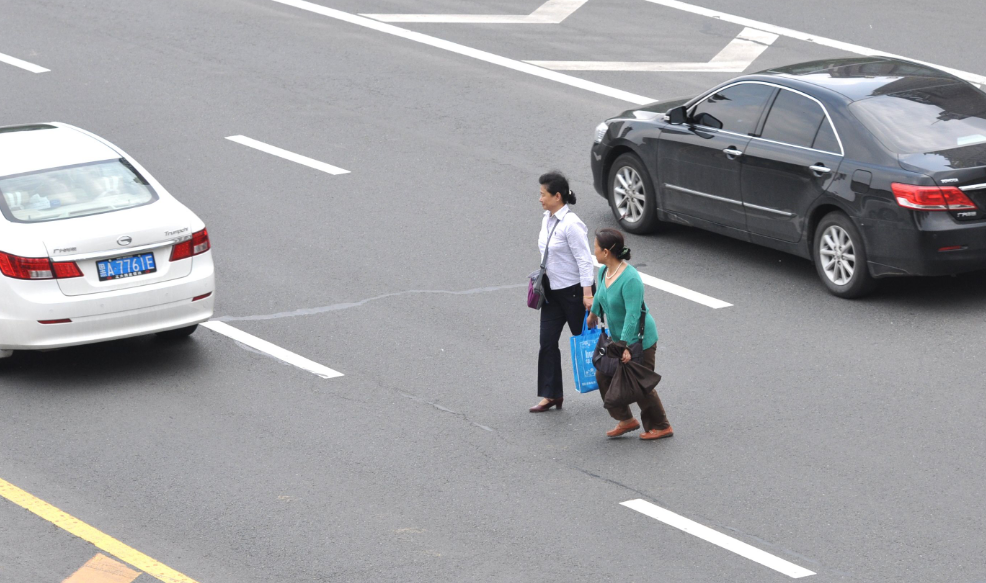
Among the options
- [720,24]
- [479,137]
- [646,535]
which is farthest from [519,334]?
[720,24]

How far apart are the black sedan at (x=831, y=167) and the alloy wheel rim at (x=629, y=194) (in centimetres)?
1

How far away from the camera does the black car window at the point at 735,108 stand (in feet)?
39.5

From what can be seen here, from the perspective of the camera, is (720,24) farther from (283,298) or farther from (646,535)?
(646,535)

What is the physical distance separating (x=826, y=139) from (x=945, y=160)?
3.41ft

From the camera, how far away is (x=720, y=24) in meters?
20.5

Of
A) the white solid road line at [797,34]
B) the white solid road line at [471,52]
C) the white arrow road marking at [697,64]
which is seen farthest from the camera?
the white arrow road marking at [697,64]

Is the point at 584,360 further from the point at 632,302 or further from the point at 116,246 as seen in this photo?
the point at 116,246

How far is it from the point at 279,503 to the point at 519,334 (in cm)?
328

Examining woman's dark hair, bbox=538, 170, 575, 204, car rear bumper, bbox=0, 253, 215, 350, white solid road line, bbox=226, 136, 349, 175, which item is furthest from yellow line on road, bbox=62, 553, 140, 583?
white solid road line, bbox=226, 136, 349, 175

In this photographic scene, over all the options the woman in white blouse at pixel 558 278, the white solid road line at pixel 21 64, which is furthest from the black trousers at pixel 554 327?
the white solid road line at pixel 21 64

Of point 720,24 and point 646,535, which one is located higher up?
point 720,24

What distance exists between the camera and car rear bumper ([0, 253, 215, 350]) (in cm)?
954

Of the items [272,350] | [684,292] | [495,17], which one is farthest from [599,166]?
[495,17]

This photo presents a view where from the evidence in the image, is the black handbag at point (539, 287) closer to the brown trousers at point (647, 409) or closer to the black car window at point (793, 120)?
the brown trousers at point (647, 409)
